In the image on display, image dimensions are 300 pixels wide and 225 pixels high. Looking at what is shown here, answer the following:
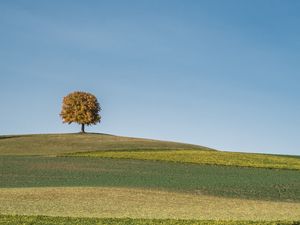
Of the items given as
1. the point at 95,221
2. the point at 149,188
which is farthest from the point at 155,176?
the point at 95,221

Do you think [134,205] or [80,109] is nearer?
[134,205]

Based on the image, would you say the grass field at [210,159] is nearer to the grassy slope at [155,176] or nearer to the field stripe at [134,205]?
the grassy slope at [155,176]

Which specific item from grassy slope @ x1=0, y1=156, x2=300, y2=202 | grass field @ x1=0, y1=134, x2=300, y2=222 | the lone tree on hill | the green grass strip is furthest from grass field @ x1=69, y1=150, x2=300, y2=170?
the green grass strip

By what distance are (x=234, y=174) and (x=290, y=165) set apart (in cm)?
1385

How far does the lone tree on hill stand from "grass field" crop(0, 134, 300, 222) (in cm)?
2833

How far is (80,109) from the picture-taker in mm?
105188

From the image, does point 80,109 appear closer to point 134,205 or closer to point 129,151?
point 129,151

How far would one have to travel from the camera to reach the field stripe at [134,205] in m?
25.0

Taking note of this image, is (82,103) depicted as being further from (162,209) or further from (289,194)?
(162,209)

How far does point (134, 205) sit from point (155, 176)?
60.3ft

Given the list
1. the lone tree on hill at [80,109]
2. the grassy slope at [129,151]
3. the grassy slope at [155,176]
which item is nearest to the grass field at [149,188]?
the grassy slope at [155,176]

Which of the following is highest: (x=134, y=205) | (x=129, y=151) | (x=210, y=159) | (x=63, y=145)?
(x=63, y=145)

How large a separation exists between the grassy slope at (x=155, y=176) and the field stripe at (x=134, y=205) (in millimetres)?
4866

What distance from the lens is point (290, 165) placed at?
62.6m
